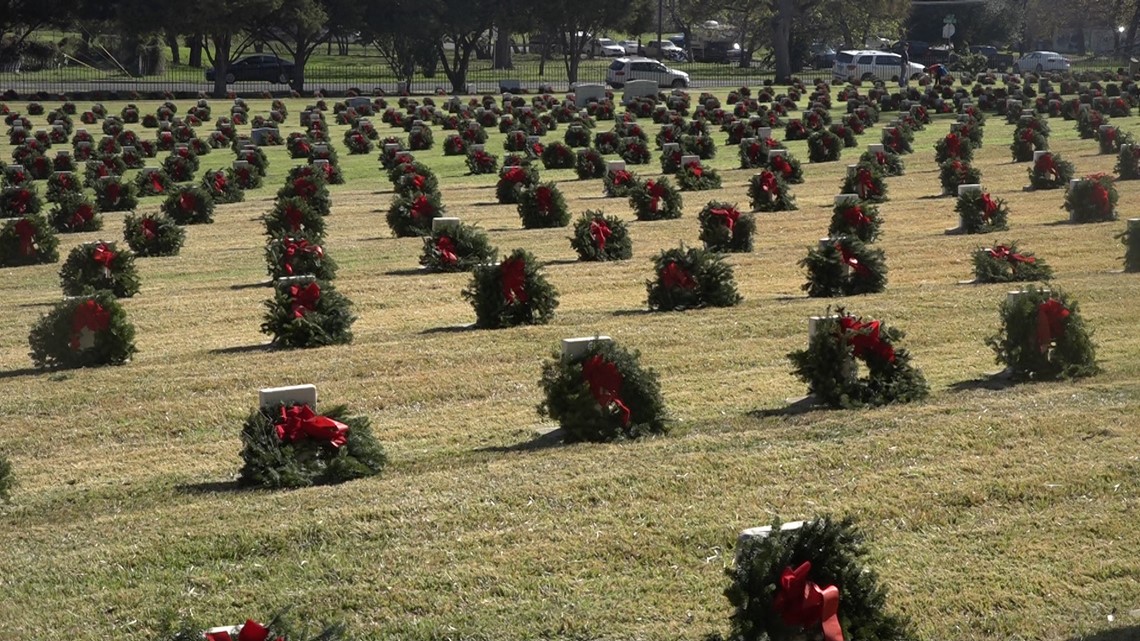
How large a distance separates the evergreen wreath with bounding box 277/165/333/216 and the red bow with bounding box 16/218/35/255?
4.41 m

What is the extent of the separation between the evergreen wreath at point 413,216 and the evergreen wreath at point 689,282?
8424 mm

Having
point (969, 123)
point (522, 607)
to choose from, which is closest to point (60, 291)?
point (522, 607)

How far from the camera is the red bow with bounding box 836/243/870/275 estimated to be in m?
16.9

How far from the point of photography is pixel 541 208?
25562mm

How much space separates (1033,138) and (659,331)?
21.1 m

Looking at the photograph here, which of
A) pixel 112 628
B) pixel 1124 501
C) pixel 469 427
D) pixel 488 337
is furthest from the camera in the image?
pixel 488 337

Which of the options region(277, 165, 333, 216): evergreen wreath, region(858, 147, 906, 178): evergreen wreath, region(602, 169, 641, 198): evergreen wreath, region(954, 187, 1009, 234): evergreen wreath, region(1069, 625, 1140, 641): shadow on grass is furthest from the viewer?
region(858, 147, 906, 178): evergreen wreath

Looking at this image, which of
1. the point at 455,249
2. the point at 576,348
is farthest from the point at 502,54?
the point at 576,348

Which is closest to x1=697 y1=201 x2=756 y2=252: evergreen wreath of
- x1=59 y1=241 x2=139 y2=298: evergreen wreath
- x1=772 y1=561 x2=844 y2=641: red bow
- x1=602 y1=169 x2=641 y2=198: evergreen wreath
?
x1=602 y1=169 x2=641 y2=198: evergreen wreath

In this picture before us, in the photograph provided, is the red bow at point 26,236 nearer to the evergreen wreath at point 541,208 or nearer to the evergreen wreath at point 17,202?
the evergreen wreath at point 17,202

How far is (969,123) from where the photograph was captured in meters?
38.6

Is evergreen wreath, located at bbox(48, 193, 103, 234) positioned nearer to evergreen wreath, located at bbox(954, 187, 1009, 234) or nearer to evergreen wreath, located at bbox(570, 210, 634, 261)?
evergreen wreath, located at bbox(570, 210, 634, 261)

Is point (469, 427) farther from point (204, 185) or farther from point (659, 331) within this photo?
point (204, 185)

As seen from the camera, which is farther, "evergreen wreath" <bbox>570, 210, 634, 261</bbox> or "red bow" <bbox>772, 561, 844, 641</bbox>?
"evergreen wreath" <bbox>570, 210, 634, 261</bbox>
